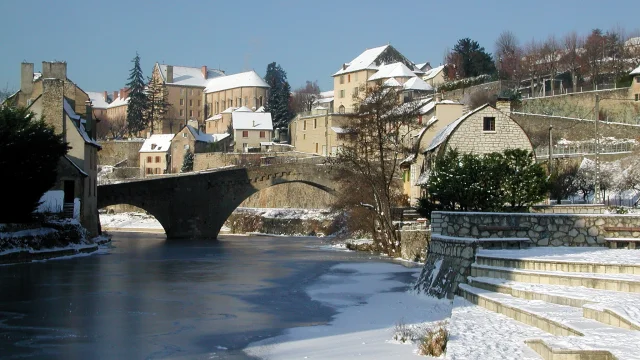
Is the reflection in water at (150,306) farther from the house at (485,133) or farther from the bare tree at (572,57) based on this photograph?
the bare tree at (572,57)

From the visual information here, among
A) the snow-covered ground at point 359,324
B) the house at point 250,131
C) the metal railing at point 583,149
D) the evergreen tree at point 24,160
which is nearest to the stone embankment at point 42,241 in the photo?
the evergreen tree at point 24,160

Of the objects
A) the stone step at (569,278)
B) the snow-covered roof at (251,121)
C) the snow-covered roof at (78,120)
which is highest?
the snow-covered roof at (251,121)

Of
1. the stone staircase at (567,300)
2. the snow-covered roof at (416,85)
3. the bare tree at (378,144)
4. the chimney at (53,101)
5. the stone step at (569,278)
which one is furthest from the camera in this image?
the snow-covered roof at (416,85)

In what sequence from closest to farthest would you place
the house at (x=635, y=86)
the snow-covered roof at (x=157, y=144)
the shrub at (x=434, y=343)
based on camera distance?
the shrub at (x=434, y=343)
the house at (x=635, y=86)
the snow-covered roof at (x=157, y=144)

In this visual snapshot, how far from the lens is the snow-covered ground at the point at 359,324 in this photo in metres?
12.8

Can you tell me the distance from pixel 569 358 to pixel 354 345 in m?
5.26

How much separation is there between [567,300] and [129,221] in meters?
61.6

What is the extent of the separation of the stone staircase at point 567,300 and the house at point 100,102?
13789 cm

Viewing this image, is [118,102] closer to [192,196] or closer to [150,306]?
[192,196]

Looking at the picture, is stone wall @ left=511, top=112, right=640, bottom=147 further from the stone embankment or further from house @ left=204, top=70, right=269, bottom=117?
house @ left=204, top=70, right=269, bottom=117

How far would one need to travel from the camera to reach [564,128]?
5512 centimetres

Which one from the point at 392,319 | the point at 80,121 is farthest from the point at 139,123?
the point at 392,319

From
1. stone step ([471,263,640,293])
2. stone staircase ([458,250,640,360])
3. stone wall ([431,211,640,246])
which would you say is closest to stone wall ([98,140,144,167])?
stone wall ([431,211,640,246])

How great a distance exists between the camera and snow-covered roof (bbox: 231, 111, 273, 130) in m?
98.2
